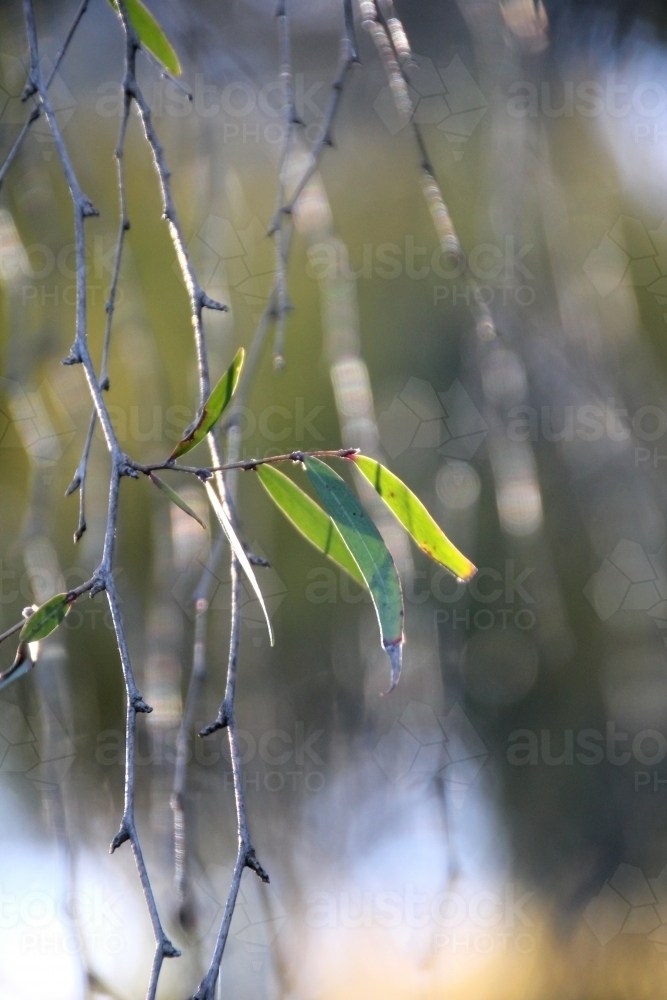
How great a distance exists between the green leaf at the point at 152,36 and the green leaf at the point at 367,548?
0.43 meters

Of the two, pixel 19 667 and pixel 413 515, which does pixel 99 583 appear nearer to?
pixel 19 667

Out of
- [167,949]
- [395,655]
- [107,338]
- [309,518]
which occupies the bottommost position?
→ [167,949]

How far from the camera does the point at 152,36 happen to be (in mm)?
764

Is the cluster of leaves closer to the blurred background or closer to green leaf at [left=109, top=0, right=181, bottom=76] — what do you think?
green leaf at [left=109, top=0, right=181, bottom=76]

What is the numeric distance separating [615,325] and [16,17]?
1.20 m

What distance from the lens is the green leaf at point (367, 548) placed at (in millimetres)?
531

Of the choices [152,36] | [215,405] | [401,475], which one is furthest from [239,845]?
[401,475]

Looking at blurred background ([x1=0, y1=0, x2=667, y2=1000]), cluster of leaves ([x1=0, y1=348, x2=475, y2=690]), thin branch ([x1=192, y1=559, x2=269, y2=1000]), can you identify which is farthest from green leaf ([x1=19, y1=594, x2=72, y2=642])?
blurred background ([x1=0, y1=0, x2=667, y2=1000])

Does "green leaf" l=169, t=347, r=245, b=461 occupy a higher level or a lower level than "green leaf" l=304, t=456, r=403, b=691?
higher

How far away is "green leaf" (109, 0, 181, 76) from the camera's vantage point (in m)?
0.75

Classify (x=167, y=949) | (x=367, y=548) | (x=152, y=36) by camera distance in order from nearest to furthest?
(x=167, y=949) → (x=367, y=548) → (x=152, y=36)

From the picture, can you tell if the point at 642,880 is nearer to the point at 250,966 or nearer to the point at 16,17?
the point at 250,966

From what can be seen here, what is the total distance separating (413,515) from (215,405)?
157 mm

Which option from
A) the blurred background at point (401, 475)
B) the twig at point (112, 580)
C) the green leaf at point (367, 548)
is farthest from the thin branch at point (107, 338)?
the blurred background at point (401, 475)
